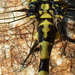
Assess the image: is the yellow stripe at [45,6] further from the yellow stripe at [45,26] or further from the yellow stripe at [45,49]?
the yellow stripe at [45,49]

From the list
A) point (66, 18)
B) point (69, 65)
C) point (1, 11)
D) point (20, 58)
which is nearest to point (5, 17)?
point (1, 11)

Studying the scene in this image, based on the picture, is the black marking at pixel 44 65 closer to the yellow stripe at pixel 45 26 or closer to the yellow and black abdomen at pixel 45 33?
the yellow and black abdomen at pixel 45 33

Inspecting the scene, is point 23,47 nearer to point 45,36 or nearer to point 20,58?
point 20,58

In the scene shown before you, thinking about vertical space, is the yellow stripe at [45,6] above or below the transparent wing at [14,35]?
above

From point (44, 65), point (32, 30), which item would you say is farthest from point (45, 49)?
point (32, 30)

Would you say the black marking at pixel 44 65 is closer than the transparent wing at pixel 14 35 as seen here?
Yes

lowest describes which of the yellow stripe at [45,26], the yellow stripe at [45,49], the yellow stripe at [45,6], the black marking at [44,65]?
the black marking at [44,65]

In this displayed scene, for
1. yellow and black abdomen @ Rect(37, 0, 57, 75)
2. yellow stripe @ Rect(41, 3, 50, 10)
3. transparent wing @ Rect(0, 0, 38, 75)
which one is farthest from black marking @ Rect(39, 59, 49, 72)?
yellow stripe @ Rect(41, 3, 50, 10)

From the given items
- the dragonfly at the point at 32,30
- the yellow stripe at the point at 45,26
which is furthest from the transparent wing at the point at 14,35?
the yellow stripe at the point at 45,26

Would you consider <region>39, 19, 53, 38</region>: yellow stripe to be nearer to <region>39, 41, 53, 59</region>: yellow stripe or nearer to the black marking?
<region>39, 41, 53, 59</region>: yellow stripe
